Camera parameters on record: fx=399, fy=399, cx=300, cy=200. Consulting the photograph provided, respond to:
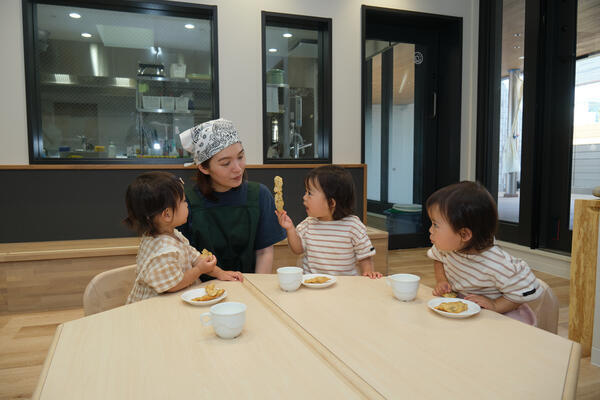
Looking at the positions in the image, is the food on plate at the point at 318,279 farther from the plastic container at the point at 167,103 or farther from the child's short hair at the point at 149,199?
the plastic container at the point at 167,103

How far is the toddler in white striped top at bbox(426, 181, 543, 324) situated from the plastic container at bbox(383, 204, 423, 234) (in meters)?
3.32

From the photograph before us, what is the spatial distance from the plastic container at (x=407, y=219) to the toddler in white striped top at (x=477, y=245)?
131 inches

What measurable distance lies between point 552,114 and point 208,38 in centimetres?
300

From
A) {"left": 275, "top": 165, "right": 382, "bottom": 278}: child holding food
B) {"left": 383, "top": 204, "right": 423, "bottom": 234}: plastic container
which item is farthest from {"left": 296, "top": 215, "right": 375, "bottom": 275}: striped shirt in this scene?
{"left": 383, "top": 204, "right": 423, "bottom": 234}: plastic container

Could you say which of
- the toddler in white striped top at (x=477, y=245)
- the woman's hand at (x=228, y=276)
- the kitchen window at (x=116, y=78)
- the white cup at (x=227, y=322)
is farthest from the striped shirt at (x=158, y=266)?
the kitchen window at (x=116, y=78)

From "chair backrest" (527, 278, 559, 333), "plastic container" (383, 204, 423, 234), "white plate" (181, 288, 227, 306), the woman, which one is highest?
the woman

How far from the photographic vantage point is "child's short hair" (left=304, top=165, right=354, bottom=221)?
168 centimetres

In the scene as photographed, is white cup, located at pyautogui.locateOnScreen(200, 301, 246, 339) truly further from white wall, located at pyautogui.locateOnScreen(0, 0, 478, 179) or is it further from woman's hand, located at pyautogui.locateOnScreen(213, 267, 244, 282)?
white wall, located at pyautogui.locateOnScreen(0, 0, 478, 179)

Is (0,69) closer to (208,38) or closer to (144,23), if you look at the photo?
(144,23)

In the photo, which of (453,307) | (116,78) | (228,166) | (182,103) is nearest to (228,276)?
(228,166)

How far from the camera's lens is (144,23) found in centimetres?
325

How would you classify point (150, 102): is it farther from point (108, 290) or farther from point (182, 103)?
point (108, 290)

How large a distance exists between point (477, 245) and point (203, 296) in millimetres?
809

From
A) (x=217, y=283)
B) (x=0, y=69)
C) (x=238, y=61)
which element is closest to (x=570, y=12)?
(x=238, y=61)
